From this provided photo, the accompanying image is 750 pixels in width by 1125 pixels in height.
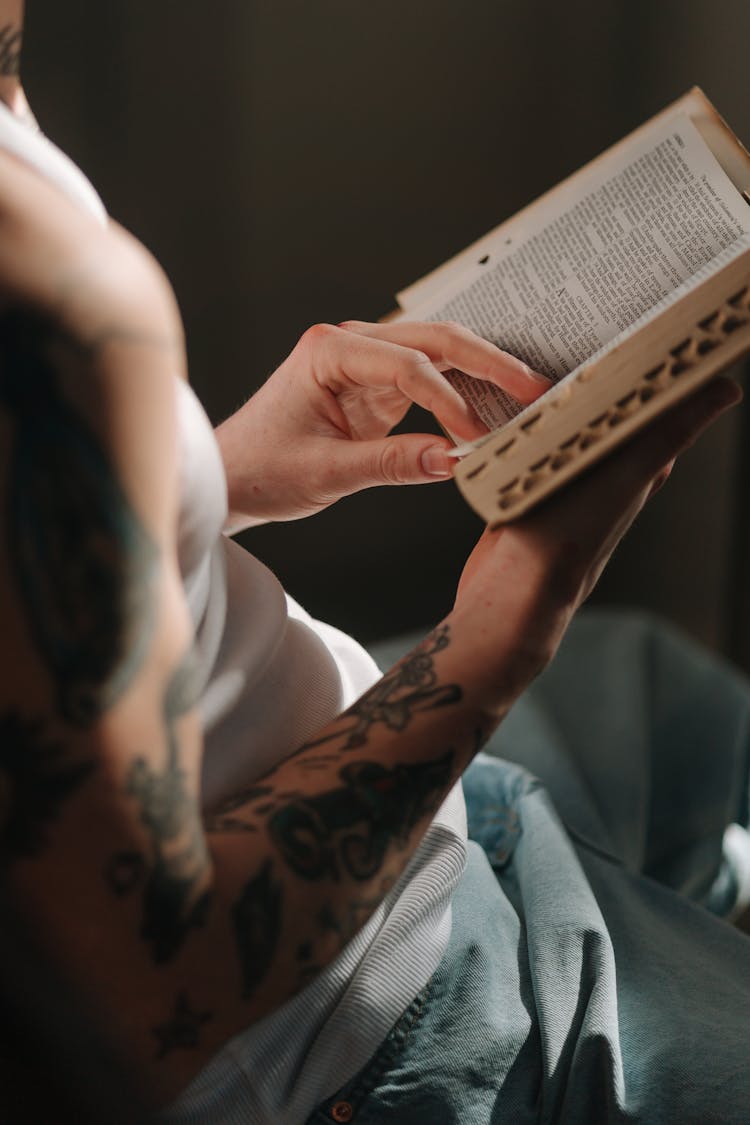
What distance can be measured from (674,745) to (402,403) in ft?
1.63

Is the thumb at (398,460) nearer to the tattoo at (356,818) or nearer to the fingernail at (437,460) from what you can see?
the fingernail at (437,460)

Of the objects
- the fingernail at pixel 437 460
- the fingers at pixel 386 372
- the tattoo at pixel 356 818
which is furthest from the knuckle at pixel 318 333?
the tattoo at pixel 356 818

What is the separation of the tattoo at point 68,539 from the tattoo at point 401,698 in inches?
5.6

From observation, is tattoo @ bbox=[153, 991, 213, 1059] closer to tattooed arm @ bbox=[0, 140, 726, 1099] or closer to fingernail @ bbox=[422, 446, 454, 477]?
tattooed arm @ bbox=[0, 140, 726, 1099]

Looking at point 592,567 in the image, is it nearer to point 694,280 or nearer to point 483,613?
point 483,613

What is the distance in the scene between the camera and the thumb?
693mm

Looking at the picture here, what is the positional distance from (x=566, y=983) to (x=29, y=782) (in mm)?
350

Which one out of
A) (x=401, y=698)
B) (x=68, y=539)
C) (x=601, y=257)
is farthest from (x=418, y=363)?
(x=68, y=539)

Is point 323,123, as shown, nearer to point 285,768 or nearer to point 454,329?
point 454,329

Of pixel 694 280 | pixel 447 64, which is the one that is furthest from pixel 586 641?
pixel 447 64

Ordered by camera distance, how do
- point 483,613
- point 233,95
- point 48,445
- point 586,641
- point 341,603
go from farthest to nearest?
1. point 341,603
2. point 233,95
3. point 586,641
4. point 483,613
5. point 48,445

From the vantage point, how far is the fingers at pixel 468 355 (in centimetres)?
66

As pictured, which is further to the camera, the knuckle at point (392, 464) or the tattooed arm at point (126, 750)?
the knuckle at point (392, 464)

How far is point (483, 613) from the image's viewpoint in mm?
527
